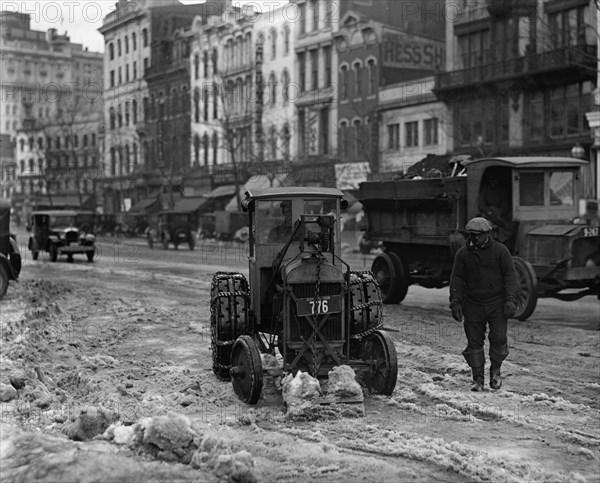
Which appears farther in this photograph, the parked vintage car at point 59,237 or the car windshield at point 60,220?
the car windshield at point 60,220

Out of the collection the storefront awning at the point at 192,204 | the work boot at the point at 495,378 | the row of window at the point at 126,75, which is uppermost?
the row of window at the point at 126,75

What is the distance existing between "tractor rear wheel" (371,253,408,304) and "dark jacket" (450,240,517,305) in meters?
7.99

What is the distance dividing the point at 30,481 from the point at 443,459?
120 inches

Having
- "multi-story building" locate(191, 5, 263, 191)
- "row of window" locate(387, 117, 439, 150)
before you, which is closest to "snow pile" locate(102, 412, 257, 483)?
"row of window" locate(387, 117, 439, 150)

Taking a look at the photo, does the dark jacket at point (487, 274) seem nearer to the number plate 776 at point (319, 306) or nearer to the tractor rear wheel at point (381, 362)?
the tractor rear wheel at point (381, 362)

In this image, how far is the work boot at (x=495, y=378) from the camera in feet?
31.9

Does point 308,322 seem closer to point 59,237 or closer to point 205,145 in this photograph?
point 59,237

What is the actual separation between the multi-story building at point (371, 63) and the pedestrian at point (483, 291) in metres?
38.2

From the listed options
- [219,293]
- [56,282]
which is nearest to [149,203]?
[56,282]

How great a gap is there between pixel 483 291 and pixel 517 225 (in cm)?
609

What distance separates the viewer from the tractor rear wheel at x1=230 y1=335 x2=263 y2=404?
878 cm

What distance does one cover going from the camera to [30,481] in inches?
235

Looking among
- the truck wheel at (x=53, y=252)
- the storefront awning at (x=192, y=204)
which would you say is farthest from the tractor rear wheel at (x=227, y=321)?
the storefront awning at (x=192, y=204)

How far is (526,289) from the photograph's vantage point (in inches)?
587
